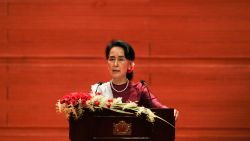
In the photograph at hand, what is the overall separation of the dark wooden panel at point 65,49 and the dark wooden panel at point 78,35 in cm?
3

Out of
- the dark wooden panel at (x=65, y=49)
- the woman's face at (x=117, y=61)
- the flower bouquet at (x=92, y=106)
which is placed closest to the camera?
the flower bouquet at (x=92, y=106)

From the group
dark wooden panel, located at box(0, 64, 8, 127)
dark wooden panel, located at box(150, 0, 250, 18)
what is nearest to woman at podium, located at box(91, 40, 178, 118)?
dark wooden panel, located at box(150, 0, 250, 18)

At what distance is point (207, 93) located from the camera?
342 cm

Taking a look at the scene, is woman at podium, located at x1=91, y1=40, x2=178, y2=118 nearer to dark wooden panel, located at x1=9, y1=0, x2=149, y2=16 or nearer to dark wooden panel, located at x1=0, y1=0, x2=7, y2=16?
dark wooden panel, located at x1=9, y1=0, x2=149, y2=16

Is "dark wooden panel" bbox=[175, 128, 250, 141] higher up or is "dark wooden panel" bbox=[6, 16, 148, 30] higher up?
"dark wooden panel" bbox=[6, 16, 148, 30]

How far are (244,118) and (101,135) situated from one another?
178 cm

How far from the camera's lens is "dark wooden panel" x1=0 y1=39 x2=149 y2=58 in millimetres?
3391

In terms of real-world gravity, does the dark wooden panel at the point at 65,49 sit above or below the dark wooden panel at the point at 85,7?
below

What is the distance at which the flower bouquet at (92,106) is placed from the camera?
194cm

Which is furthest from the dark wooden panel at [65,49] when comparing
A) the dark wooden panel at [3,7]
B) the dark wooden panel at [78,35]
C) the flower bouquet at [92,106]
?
the flower bouquet at [92,106]

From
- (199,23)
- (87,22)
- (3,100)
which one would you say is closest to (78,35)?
(87,22)

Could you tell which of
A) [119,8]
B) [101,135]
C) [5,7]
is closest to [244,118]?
[119,8]

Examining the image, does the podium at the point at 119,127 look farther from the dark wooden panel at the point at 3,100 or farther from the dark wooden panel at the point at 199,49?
the dark wooden panel at the point at 3,100

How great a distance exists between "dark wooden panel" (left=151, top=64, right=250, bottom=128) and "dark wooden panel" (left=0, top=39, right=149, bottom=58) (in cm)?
23
